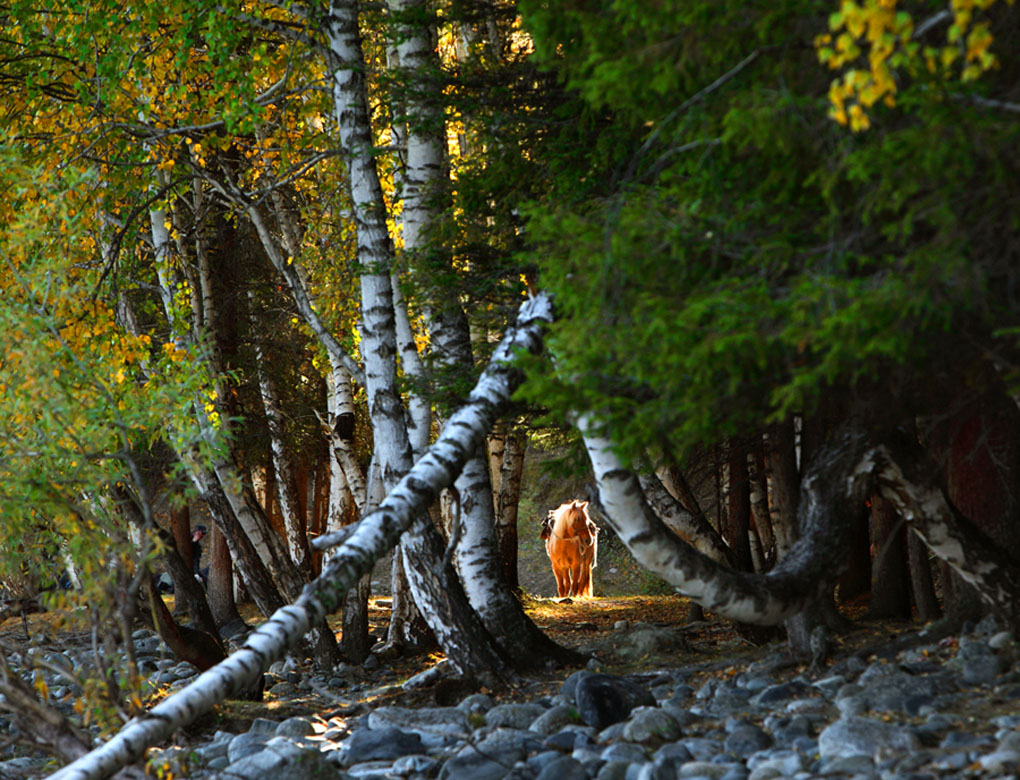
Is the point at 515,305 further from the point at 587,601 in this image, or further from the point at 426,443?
the point at 587,601

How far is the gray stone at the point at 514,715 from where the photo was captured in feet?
20.8

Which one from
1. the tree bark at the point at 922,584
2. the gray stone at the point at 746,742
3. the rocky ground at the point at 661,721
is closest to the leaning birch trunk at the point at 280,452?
the rocky ground at the point at 661,721

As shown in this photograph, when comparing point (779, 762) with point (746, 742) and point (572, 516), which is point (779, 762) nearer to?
point (746, 742)

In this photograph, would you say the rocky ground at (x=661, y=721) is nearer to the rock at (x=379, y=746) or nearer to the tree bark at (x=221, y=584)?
the rock at (x=379, y=746)

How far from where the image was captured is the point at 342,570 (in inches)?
209

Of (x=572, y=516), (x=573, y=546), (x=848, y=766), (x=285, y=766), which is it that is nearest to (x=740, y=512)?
(x=848, y=766)

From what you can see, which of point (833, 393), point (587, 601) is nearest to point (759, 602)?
point (833, 393)

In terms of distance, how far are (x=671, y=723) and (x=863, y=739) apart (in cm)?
128

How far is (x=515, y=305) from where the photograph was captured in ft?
23.6

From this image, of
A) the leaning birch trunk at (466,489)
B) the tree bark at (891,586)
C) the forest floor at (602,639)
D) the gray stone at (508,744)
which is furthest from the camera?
the tree bark at (891,586)

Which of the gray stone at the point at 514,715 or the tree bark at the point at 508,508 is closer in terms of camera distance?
the gray stone at the point at 514,715

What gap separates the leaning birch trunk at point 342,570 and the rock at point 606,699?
65.6 inches

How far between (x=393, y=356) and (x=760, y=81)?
437 centimetres

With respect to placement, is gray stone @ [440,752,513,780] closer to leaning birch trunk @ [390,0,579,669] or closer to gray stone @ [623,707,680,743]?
gray stone @ [623,707,680,743]
